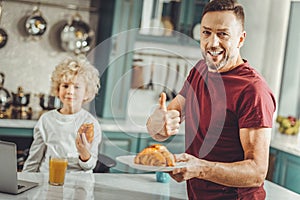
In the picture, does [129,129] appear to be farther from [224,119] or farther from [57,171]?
[224,119]

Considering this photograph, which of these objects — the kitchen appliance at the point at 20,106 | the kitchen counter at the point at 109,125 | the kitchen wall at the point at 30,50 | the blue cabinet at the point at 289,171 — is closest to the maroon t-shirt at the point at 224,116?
the kitchen counter at the point at 109,125

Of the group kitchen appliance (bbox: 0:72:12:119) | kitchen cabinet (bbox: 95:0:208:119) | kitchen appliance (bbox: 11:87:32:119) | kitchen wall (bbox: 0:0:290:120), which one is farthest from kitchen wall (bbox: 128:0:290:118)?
kitchen appliance (bbox: 0:72:12:119)

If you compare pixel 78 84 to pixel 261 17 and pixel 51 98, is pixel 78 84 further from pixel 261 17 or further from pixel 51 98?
pixel 261 17

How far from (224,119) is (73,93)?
3.55 ft

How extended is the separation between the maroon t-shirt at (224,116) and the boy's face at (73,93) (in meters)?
0.89

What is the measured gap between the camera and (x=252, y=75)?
205cm

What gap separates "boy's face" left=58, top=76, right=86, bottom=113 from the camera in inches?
115

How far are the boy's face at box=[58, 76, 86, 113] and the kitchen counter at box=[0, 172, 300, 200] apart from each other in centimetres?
62

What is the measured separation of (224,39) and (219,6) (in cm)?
12

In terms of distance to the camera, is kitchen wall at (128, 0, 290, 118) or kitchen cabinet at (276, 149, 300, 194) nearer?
kitchen cabinet at (276, 149, 300, 194)

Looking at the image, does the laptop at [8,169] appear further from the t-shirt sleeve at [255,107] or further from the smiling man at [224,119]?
Result: the t-shirt sleeve at [255,107]

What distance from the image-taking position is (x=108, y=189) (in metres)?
2.19

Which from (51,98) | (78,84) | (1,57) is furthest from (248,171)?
(1,57)

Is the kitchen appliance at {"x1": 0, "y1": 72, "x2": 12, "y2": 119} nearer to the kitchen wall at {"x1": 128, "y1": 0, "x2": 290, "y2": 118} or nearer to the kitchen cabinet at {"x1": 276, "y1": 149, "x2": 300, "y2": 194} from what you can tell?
the kitchen wall at {"x1": 128, "y1": 0, "x2": 290, "y2": 118}
